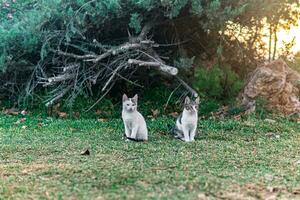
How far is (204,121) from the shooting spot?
7402 millimetres

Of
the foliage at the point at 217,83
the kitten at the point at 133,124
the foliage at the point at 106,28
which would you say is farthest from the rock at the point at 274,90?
the kitten at the point at 133,124

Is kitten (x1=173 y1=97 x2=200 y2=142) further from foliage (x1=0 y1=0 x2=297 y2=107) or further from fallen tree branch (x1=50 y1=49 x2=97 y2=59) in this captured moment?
fallen tree branch (x1=50 y1=49 x2=97 y2=59)

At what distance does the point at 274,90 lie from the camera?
7.76 m

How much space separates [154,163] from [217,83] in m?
4.10

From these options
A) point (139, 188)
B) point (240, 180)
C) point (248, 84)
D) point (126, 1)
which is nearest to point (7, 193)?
point (139, 188)

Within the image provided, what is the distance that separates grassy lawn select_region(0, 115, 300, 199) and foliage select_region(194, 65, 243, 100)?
118 centimetres

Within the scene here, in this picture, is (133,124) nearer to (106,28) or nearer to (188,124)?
(188,124)

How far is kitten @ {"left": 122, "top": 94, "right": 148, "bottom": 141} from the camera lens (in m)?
5.96

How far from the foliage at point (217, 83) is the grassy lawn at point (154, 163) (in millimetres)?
1176

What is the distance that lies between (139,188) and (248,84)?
4927 millimetres

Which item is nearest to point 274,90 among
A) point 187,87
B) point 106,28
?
point 187,87

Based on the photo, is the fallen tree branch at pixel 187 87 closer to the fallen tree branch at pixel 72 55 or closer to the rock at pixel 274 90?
the rock at pixel 274 90

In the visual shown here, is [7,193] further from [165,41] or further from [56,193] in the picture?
[165,41]

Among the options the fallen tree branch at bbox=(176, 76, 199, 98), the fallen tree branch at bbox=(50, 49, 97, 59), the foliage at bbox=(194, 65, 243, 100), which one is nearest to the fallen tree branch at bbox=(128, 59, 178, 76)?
the fallen tree branch at bbox=(176, 76, 199, 98)
